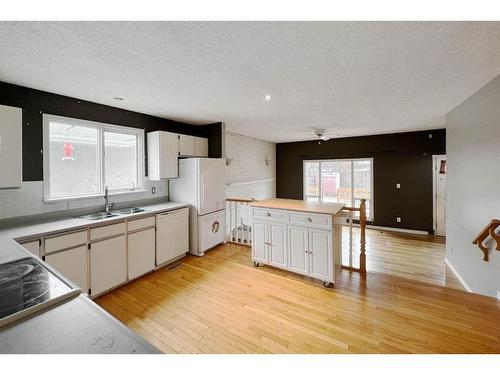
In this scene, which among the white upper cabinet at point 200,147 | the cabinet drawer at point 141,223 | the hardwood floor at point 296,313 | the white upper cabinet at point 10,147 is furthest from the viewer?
the white upper cabinet at point 200,147

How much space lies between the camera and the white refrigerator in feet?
12.5

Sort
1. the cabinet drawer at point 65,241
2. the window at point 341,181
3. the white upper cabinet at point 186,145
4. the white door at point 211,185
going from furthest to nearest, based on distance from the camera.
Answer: the window at point 341,181 < the white upper cabinet at point 186,145 < the white door at point 211,185 < the cabinet drawer at point 65,241

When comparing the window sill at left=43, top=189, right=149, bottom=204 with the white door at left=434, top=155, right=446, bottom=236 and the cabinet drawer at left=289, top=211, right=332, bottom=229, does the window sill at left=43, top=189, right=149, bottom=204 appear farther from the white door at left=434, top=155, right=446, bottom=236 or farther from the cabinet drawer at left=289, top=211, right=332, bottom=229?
the white door at left=434, top=155, right=446, bottom=236

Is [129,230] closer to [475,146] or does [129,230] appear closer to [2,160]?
[2,160]

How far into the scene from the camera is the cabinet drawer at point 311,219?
107 inches

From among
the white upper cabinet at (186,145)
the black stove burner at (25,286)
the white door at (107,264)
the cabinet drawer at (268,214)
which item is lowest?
the white door at (107,264)

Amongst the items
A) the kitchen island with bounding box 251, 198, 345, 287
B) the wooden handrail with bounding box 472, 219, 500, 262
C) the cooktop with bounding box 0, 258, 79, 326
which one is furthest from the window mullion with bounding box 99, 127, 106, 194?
the wooden handrail with bounding box 472, 219, 500, 262

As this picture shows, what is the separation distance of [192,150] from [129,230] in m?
1.92

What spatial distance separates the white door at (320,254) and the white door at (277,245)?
1.26ft

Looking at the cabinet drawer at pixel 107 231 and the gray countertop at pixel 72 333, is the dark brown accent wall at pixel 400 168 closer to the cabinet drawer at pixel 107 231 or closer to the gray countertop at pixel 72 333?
the cabinet drawer at pixel 107 231

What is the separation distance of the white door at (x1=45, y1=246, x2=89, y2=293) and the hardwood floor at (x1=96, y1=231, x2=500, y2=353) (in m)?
0.38

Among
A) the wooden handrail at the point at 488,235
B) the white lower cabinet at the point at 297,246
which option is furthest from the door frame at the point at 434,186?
the white lower cabinet at the point at 297,246

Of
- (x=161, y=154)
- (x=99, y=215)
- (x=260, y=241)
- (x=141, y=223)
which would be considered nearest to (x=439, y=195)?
(x=260, y=241)
